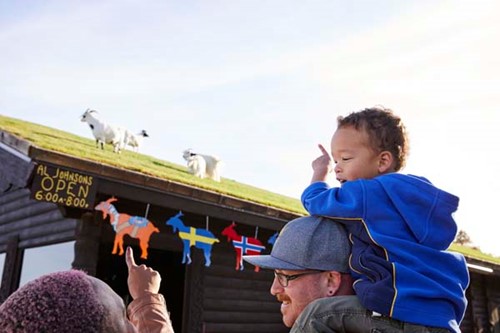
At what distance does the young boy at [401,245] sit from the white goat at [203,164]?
32.7 ft

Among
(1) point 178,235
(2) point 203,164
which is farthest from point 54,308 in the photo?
(2) point 203,164

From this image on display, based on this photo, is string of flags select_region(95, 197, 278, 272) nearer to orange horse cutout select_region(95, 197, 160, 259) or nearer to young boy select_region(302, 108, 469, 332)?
orange horse cutout select_region(95, 197, 160, 259)

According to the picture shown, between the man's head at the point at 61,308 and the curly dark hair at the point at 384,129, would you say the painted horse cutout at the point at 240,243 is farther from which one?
the man's head at the point at 61,308

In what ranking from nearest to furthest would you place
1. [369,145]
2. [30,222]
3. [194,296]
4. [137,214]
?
[369,145] → [137,214] → [194,296] → [30,222]

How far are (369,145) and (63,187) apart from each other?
4.36 m

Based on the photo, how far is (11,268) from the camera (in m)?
7.94

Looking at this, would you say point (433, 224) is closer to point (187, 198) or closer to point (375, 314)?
point (375, 314)

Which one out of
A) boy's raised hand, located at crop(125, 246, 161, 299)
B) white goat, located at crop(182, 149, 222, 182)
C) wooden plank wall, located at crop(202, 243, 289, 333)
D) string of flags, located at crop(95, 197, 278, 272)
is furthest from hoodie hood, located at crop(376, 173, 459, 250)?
white goat, located at crop(182, 149, 222, 182)

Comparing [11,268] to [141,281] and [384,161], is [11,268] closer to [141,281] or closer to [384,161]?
[141,281]

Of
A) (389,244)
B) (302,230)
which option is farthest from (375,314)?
(302,230)

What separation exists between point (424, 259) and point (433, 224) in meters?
0.13

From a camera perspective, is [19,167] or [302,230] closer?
[302,230]

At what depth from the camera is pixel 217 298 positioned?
8.11 m

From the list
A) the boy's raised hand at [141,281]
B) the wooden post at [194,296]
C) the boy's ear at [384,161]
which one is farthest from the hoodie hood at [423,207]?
the wooden post at [194,296]
